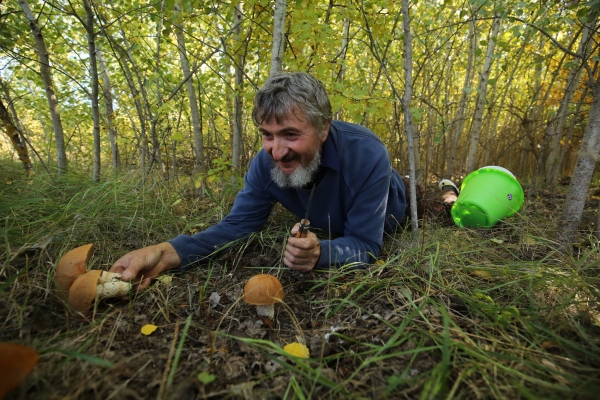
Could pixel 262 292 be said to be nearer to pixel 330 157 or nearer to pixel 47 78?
pixel 330 157

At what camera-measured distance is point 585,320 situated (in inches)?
48.6

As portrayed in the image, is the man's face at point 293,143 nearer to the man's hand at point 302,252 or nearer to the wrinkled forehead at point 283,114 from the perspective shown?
the wrinkled forehead at point 283,114

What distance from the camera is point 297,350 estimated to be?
119 cm

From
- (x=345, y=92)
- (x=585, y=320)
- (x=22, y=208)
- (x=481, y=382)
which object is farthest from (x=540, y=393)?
(x=22, y=208)

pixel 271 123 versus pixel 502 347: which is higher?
pixel 271 123

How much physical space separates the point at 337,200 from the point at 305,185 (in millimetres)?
278

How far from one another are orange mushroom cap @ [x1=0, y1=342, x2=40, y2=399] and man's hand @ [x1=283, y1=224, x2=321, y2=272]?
1.11m

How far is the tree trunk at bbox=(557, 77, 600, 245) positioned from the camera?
2.00m

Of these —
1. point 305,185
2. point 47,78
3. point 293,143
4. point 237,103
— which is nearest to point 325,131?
point 293,143

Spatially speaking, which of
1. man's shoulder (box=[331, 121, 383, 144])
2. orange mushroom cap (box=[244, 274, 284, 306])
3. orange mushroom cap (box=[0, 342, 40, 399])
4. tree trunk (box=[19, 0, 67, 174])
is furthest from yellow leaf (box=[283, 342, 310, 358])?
tree trunk (box=[19, 0, 67, 174])

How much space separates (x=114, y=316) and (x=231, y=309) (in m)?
0.55

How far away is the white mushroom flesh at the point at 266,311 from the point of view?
4.75 ft

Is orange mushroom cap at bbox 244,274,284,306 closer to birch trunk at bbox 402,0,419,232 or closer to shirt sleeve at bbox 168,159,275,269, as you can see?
shirt sleeve at bbox 168,159,275,269

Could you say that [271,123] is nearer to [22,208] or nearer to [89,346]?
[89,346]
